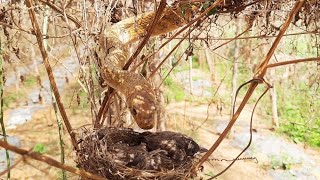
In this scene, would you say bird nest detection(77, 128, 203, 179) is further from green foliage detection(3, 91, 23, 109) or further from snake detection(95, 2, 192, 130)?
green foliage detection(3, 91, 23, 109)

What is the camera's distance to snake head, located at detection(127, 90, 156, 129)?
4.36ft

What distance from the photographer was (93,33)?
1.66 metres

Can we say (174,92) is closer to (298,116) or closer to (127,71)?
(298,116)

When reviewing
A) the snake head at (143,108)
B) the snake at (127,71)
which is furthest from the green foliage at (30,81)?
the snake head at (143,108)

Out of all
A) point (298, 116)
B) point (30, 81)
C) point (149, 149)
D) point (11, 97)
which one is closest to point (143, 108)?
point (149, 149)

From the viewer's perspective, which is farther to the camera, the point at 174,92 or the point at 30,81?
the point at 30,81

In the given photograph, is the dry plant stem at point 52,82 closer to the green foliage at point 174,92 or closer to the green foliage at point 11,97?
the green foliage at point 174,92

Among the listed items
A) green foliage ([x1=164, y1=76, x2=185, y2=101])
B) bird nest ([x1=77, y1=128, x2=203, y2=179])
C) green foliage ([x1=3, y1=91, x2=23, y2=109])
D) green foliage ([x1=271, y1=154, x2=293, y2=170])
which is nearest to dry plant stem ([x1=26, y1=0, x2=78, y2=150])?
bird nest ([x1=77, y1=128, x2=203, y2=179])

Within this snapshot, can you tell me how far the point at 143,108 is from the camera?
1340mm

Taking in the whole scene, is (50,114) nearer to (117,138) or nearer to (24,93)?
(24,93)

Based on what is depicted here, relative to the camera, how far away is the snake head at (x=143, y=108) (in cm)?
133

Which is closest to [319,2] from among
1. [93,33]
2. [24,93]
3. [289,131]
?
[93,33]

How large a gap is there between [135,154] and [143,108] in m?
0.22

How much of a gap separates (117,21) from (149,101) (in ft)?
2.63
